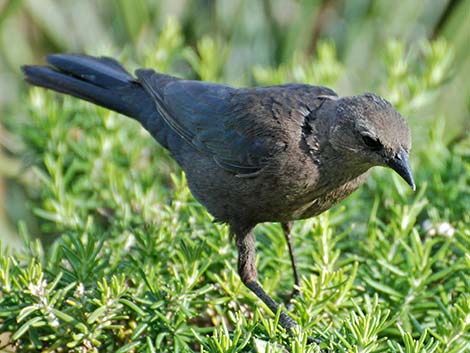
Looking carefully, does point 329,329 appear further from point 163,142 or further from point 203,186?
point 163,142

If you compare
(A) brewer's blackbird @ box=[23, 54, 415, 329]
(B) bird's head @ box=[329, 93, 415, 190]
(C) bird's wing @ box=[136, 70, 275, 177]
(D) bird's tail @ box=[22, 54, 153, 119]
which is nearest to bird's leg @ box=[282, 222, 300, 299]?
(A) brewer's blackbird @ box=[23, 54, 415, 329]

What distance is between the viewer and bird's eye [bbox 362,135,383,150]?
273cm

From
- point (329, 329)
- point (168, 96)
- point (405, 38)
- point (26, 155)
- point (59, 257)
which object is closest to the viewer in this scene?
point (329, 329)

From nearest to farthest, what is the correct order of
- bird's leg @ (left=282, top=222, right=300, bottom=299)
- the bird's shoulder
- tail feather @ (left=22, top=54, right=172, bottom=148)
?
bird's leg @ (left=282, top=222, right=300, bottom=299) → the bird's shoulder → tail feather @ (left=22, top=54, right=172, bottom=148)

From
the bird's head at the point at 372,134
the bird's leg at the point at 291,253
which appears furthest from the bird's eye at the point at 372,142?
the bird's leg at the point at 291,253

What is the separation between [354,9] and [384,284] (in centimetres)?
381

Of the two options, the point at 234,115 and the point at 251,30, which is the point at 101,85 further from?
the point at 251,30

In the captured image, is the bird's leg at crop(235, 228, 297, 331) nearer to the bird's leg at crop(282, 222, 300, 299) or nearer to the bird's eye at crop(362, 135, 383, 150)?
the bird's leg at crop(282, 222, 300, 299)

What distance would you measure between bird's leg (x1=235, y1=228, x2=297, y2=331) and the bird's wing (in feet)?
0.83

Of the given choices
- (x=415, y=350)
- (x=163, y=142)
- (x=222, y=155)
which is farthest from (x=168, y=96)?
(x=415, y=350)

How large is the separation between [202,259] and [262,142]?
1.75 feet

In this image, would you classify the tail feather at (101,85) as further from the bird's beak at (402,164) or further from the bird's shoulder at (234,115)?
the bird's beak at (402,164)

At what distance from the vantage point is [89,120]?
386cm

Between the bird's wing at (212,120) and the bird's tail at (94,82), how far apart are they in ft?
0.28
